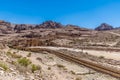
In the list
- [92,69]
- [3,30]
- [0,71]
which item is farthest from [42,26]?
[0,71]

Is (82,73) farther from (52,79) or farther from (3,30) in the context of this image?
(3,30)

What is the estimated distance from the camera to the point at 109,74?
69.1 feet

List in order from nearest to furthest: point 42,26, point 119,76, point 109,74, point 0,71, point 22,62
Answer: point 0,71
point 22,62
point 119,76
point 109,74
point 42,26

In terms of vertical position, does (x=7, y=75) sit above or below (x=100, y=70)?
above

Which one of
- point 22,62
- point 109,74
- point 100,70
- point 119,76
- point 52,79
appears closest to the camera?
point 52,79

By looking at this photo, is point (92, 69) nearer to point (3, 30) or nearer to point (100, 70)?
point (100, 70)

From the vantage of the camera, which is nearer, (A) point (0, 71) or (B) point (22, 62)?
(A) point (0, 71)

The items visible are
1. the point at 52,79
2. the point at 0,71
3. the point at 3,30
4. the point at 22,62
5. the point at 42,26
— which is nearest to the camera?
the point at 0,71

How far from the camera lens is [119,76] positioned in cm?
1947

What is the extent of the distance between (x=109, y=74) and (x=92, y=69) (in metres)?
3.65

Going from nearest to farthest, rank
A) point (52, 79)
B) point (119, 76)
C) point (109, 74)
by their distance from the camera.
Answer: point (52, 79)
point (119, 76)
point (109, 74)

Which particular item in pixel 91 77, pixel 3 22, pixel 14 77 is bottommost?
pixel 91 77

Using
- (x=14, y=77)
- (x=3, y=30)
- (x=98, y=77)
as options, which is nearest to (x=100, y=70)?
(x=98, y=77)

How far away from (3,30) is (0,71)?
574 feet
